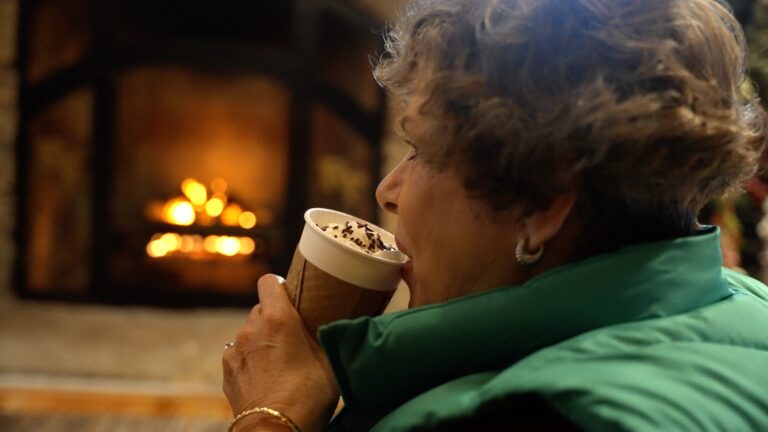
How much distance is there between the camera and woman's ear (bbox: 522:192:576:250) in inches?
30.4

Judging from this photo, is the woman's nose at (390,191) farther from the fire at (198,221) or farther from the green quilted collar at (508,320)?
the fire at (198,221)

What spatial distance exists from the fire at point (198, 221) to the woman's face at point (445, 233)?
2.78 metres

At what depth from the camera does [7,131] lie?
3496 mm

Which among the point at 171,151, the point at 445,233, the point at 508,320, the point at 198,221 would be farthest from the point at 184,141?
the point at 508,320

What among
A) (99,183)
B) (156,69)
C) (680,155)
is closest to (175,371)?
(99,183)

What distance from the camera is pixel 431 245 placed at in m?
0.87

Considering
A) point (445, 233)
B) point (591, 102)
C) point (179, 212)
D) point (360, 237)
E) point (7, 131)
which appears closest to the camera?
point (591, 102)

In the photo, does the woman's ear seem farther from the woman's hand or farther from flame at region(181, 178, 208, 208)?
flame at region(181, 178, 208, 208)

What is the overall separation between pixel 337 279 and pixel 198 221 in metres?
2.73

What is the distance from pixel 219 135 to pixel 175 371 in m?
1.02

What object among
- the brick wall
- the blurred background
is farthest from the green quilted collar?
the brick wall

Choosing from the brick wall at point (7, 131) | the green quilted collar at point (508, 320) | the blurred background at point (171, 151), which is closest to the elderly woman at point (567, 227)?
the green quilted collar at point (508, 320)

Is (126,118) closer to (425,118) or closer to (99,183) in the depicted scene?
(99,183)

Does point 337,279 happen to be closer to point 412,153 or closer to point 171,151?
point 412,153
